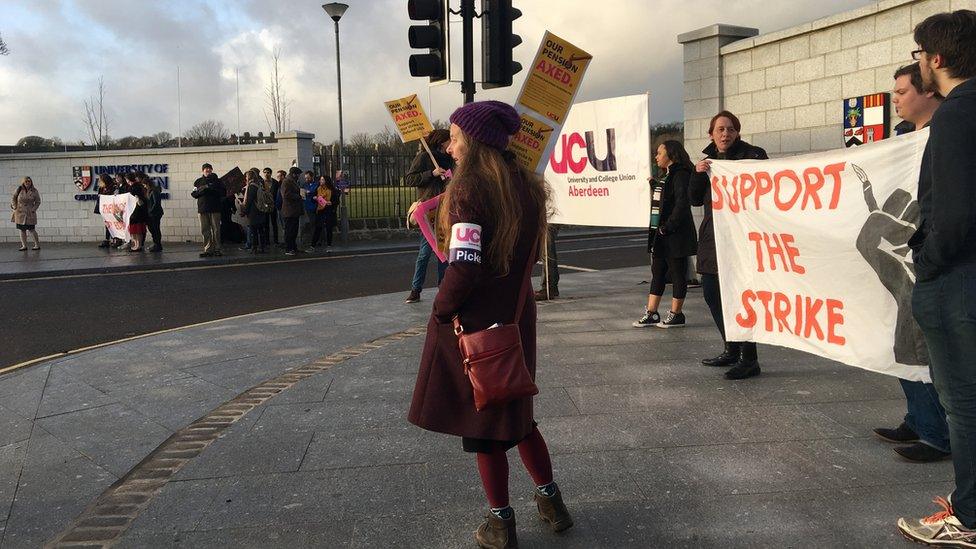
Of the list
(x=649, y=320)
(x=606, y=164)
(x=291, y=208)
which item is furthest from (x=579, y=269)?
(x=291, y=208)

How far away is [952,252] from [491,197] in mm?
1622

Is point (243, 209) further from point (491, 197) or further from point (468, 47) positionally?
point (491, 197)

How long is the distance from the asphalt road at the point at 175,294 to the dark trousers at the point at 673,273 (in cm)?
312

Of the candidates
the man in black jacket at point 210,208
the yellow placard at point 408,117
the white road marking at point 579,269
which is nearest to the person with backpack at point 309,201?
the man in black jacket at point 210,208

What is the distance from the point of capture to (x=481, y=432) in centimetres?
312

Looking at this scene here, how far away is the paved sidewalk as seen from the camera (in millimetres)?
3490

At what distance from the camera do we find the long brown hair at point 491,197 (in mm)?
3031

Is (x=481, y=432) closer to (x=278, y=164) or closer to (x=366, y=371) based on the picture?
(x=366, y=371)

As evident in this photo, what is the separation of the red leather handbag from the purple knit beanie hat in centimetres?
71

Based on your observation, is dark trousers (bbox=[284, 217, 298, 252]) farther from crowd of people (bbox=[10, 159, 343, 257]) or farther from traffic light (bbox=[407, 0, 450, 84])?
traffic light (bbox=[407, 0, 450, 84])

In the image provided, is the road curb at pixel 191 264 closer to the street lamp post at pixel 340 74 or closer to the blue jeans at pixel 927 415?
the street lamp post at pixel 340 74

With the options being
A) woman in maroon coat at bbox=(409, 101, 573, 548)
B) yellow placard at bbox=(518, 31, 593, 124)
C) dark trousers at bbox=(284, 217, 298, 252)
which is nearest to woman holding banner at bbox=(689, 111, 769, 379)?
yellow placard at bbox=(518, 31, 593, 124)

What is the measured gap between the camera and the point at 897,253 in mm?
4105

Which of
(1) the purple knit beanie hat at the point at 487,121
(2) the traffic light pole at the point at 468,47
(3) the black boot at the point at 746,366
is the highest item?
(2) the traffic light pole at the point at 468,47
